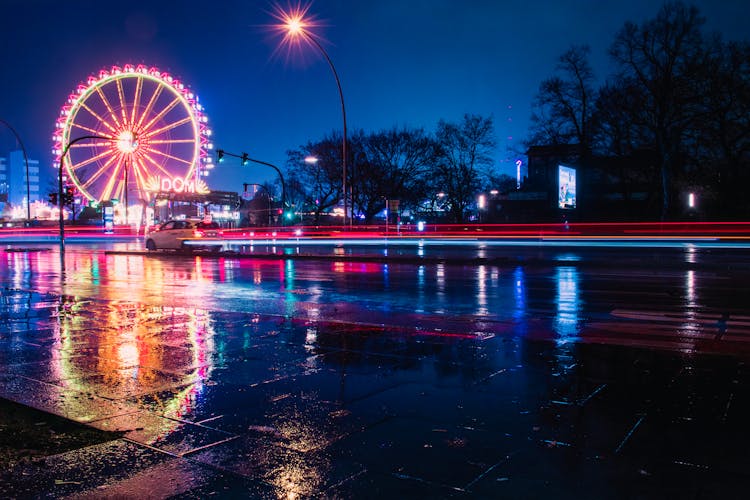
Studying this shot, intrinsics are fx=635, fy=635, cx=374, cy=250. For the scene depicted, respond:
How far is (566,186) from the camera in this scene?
44.8m

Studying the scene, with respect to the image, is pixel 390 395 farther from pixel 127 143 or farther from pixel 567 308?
pixel 127 143

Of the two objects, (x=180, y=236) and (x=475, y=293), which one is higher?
(x=180, y=236)

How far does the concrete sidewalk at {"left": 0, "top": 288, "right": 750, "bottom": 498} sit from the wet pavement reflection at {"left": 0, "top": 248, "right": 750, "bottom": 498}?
2 cm

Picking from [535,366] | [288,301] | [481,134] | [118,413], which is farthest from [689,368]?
[481,134]

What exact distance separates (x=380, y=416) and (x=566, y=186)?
42383 mm

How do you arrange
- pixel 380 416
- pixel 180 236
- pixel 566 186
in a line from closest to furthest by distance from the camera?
1. pixel 380 416
2. pixel 180 236
3. pixel 566 186

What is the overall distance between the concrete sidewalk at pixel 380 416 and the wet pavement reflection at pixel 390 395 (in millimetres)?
21

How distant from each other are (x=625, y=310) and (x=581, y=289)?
12.2 feet

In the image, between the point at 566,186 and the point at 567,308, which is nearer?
the point at 567,308

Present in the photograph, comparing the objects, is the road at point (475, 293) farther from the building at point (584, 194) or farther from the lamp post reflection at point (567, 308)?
the building at point (584, 194)

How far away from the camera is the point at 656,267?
2150 cm

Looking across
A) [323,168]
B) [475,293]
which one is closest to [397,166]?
[323,168]

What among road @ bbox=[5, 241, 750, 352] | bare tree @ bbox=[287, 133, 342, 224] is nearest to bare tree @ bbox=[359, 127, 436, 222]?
bare tree @ bbox=[287, 133, 342, 224]

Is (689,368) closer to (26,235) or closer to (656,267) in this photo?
(656,267)
